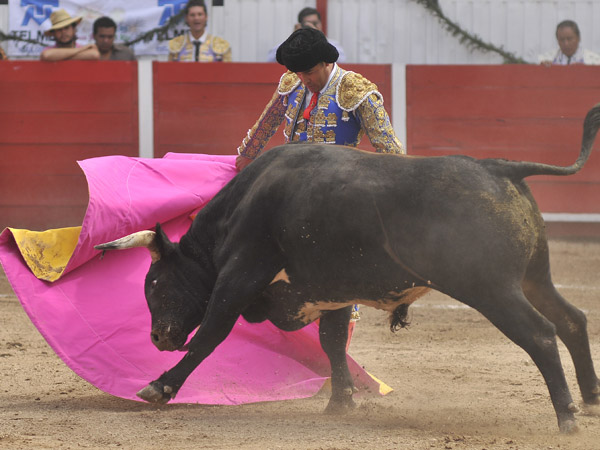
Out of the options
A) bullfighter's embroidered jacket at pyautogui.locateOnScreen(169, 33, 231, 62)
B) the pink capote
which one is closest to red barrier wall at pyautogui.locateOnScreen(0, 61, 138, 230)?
bullfighter's embroidered jacket at pyautogui.locateOnScreen(169, 33, 231, 62)

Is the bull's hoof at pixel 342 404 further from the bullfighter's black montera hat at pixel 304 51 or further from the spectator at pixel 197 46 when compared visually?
the spectator at pixel 197 46

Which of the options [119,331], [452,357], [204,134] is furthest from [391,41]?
[119,331]

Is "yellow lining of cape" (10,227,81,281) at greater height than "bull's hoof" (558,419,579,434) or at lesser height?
greater

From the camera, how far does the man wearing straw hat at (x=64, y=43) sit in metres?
7.34

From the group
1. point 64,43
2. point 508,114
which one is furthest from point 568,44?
point 64,43

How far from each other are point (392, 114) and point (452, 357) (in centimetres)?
358

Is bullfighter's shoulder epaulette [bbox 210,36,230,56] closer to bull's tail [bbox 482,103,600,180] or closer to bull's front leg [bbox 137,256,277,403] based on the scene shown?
bull's front leg [bbox 137,256,277,403]

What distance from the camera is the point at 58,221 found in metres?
7.42

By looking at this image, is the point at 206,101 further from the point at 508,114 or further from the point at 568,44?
the point at 568,44

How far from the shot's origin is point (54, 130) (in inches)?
293

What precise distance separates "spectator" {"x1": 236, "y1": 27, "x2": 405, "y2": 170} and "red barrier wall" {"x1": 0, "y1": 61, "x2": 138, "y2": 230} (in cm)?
402

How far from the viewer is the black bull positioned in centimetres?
284

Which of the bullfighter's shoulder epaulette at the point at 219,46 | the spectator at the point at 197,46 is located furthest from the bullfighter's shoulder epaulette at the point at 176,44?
the bullfighter's shoulder epaulette at the point at 219,46

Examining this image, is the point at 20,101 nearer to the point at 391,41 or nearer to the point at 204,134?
the point at 204,134
